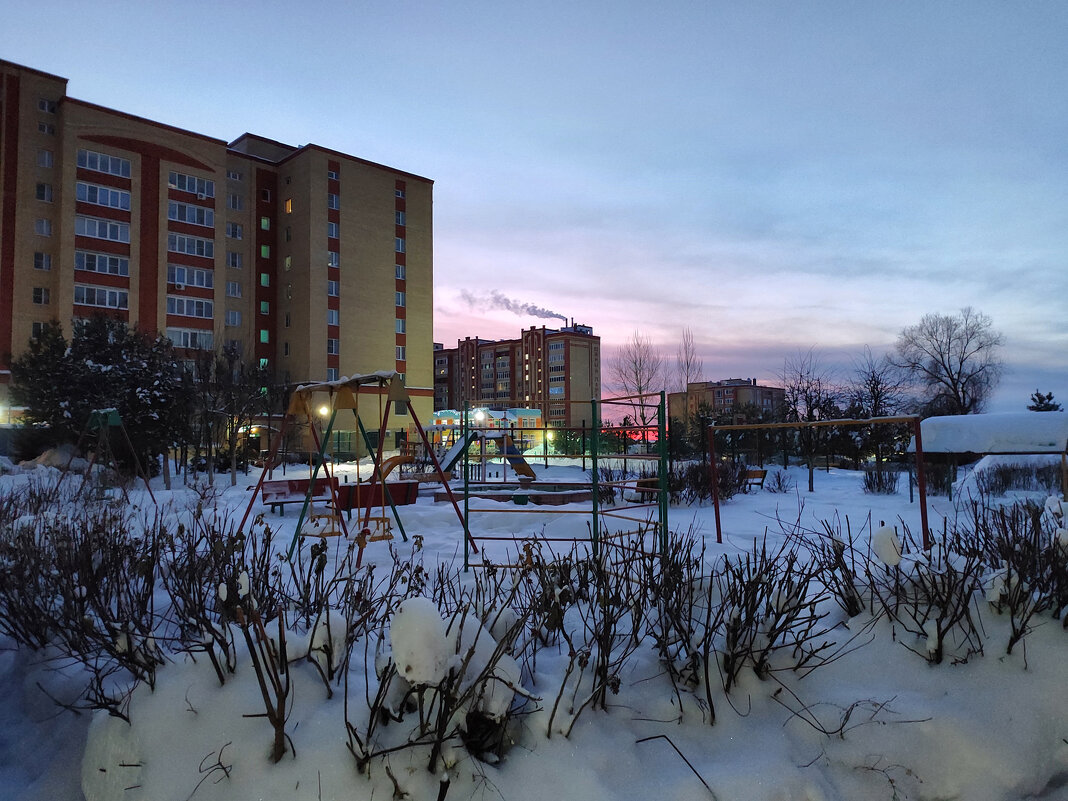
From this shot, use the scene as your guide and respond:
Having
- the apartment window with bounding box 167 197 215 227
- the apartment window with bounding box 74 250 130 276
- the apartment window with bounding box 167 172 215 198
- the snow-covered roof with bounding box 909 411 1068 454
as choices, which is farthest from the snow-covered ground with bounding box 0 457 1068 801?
the apartment window with bounding box 167 172 215 198

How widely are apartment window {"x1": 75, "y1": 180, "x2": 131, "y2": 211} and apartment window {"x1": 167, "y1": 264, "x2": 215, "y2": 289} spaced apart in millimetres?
4058

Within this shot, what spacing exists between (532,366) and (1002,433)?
81.0 m

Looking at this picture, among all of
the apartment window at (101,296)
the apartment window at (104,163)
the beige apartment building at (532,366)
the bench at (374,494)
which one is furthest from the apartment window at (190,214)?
the beige apartment building at (532,366)

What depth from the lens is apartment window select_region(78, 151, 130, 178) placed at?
119 ft

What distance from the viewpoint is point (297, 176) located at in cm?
4341

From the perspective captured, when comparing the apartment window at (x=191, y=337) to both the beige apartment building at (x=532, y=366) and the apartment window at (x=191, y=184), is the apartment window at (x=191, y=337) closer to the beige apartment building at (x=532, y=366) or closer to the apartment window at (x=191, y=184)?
the apartment window at (x=191, y=184)

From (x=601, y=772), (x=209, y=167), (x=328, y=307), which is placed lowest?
(x=601, y=772)

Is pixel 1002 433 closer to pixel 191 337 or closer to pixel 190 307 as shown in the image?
pixel 191 337

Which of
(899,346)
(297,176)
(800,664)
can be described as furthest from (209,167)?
(800,664)

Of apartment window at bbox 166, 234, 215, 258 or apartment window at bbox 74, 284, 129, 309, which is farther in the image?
apartment window at bbox 166, 234, 215, 258

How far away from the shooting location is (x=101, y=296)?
120 feet

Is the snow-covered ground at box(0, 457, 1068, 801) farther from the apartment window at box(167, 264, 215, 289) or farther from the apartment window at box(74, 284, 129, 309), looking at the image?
the apartment window at box(167, 264, 215, 289)

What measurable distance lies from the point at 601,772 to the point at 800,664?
1.10 meters

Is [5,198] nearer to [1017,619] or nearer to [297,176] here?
[297,176]
